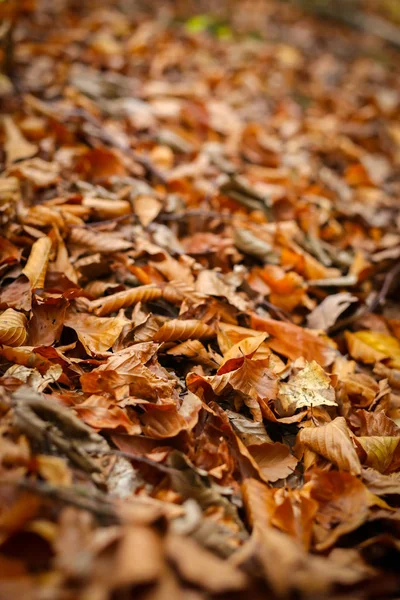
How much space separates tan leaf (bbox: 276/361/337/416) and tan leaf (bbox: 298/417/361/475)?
0.12 meters

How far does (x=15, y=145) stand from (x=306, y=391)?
7.25 ft

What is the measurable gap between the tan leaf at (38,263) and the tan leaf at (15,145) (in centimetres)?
83

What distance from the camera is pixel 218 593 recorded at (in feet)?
3.15

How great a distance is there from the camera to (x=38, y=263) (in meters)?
1.93

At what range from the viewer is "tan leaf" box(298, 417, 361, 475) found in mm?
1519

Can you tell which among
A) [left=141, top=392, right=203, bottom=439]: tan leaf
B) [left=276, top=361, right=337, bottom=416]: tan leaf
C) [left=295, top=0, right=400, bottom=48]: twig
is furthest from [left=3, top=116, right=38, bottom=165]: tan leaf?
[left=295, top=0, right=400, bottom=48]: twig

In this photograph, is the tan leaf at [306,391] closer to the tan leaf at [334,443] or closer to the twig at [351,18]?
the tan leaf at [334,443]

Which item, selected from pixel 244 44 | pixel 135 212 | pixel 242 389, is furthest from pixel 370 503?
pixel 244 44

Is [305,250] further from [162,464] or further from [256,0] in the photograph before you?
[256,0]

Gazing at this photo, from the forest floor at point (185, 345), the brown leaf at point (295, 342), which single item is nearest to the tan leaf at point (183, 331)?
the forest floor at point (185, 345)

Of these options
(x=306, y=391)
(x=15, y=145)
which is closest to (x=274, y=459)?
(x=306, y=391)

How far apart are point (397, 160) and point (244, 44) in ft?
7.95

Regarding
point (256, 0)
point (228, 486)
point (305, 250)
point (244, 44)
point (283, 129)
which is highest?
point (256, 0)

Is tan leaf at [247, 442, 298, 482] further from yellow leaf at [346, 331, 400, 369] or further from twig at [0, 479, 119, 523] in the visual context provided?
yellow leaf at [346, 331, 400, 369]
